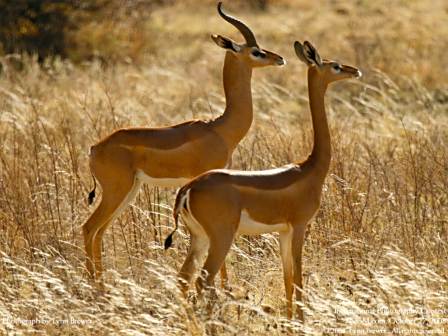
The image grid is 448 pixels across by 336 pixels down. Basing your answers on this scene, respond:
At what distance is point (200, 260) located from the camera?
21.0 feet

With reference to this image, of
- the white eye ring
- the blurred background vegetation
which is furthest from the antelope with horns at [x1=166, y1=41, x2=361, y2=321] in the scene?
the blurred background vegetation

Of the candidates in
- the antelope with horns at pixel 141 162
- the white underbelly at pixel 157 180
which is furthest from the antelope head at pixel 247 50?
the white underbelly at pixel 157 180

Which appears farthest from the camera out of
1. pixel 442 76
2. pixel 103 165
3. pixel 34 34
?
pixel 34 34

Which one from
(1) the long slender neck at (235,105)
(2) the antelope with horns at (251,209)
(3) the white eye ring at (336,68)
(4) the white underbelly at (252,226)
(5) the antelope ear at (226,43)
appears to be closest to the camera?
(2) the antelope with horns at (251,209)

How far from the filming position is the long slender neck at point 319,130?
666 cm

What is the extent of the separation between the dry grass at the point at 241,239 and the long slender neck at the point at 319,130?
0.68 metres

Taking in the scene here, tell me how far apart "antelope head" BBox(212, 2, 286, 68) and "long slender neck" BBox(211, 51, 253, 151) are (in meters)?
0.07

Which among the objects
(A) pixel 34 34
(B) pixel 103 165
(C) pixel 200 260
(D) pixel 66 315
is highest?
(A) pixel 34 34

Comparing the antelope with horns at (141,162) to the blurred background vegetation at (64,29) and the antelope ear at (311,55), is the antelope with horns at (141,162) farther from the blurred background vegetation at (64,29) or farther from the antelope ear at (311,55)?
the blurred background vegetation at (64,29)

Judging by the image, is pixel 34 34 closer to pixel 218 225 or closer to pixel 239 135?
pixel 239 135

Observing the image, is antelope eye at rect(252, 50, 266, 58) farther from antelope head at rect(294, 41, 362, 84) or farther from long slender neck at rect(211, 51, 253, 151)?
antelope head at rect(294, 41, 362, 84)

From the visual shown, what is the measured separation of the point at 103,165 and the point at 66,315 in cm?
141

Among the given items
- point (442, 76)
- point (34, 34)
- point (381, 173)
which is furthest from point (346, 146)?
point (34, 34)

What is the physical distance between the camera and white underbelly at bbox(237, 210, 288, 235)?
6133 millimetres
